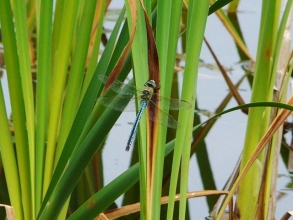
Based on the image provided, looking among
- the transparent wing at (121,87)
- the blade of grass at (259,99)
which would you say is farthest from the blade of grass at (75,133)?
the blade of grass at (259,99)

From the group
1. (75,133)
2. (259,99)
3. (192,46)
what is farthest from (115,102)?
(259,99)

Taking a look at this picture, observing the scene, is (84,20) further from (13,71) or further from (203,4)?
(203,4)

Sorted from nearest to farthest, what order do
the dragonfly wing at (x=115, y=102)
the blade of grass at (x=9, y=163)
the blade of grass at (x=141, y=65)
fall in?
the blade of grass at (x=141, y=65), the dragonfly wing at (x=115, y=102), the blade of grass at (x=9, y=163)

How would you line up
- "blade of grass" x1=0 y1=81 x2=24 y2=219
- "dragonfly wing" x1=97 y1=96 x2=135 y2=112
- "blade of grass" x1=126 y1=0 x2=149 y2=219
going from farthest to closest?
"blade of grass" x1=0 y1=81 x2=24 y2=219, "dragonfly wing" x1=97 y1=96 x2=135 y2=112, "blade of grass" x1=126 y1=0 x2=149 y2=219

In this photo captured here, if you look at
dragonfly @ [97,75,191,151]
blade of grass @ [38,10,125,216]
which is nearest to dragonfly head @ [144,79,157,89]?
dragonfly @ [97,75,191,151]

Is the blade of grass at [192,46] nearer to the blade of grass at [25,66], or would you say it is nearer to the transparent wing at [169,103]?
the transparent wing at [169,103]

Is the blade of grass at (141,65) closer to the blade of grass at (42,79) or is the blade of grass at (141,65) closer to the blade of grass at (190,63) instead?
the blade of grass at (190,63)

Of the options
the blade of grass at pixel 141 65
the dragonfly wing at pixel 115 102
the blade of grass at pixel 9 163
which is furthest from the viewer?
the blade of grass at pixel 9 163

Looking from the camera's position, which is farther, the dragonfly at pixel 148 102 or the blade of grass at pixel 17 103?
the blade of grass at pixel 17 103

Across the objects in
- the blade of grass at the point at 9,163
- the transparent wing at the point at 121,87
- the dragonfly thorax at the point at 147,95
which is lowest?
the blade of grass at the point at 9,163

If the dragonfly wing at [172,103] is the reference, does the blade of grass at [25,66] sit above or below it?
above

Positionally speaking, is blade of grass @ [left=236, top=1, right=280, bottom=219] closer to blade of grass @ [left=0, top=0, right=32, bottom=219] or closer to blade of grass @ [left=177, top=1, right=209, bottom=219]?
blade of grass @ [left=177, top=1, right=209, bottom=219]
